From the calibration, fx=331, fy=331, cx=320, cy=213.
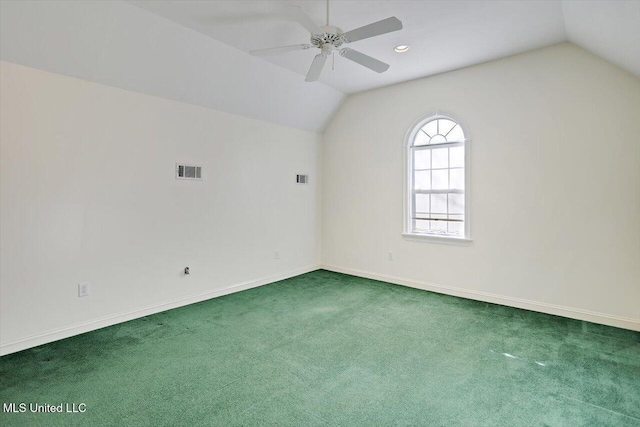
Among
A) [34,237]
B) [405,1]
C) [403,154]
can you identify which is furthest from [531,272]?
[34,237]

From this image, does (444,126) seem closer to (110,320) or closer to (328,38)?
(328,38)

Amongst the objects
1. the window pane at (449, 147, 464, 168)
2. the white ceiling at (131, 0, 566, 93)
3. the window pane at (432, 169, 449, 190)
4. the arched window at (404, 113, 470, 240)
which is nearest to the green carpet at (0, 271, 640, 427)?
the arched window at (404, 113, 470, 240)

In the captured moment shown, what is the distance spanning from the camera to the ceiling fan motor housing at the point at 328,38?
101 inches

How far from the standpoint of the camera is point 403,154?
4797 mm

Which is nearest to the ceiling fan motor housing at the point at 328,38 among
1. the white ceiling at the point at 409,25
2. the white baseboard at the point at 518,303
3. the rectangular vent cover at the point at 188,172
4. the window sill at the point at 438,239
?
the white ceiling at the point at 409,25

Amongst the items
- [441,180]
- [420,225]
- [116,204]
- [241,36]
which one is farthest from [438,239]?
[116,204]

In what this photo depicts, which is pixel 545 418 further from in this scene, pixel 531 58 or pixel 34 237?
pixel 34 237

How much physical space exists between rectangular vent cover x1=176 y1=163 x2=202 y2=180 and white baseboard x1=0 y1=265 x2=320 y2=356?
1.46 metres

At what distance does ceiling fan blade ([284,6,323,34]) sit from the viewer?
222 centimetres

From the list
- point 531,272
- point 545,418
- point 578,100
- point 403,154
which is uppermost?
point 578,100

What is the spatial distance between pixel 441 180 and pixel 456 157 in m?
0.36

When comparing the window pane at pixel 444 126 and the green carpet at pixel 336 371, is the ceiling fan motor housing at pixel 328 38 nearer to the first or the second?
the window pane at pixel 444 126

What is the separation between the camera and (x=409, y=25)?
3121 millimetres

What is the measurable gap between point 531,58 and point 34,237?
5303 millimetres
